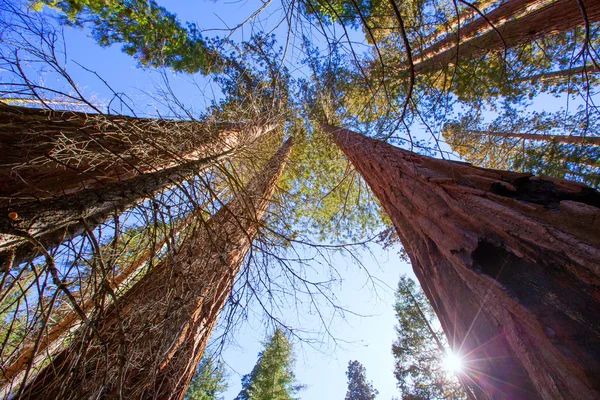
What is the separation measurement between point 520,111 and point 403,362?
11067 millimetres

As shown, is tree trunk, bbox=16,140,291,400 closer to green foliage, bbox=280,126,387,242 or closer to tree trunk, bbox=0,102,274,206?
tree trunk, bbox=0,102,274,206

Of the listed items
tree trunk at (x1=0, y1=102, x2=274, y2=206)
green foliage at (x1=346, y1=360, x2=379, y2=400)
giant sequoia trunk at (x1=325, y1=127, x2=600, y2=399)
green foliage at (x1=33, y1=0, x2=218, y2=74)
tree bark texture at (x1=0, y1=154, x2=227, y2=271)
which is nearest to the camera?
giant sequoia trunk at (x1=325, y1=127, x2=600, y2=399)

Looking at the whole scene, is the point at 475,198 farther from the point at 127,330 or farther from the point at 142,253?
the point at 142,253

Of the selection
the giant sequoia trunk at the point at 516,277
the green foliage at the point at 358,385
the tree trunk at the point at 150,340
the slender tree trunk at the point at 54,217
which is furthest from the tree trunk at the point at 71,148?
the green foliage at the point at 358,385

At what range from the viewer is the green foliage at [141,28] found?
198 inches

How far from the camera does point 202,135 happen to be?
2.80 meters

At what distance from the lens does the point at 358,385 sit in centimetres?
1593

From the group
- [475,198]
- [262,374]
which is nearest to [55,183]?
[475,198]

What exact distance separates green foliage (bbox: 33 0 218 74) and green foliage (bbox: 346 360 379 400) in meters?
18.6

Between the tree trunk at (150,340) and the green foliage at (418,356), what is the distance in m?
9.68

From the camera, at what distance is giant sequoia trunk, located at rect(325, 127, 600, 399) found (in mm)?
752

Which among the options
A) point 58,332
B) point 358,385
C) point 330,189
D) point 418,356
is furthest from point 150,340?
point 358,385

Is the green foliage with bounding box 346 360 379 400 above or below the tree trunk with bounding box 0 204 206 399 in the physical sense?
above

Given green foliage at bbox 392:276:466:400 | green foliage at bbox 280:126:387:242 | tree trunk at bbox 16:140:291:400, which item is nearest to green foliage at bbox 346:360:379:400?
green foliage at bbox 392:276:466:400
